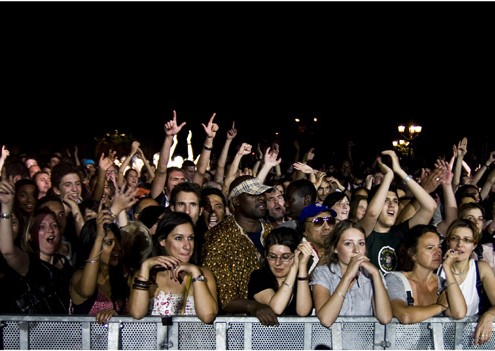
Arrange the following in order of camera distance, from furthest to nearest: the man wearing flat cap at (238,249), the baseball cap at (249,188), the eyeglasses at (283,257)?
the baseball cap at (249,188) < the man wearing flat cap at (238,249) < the eyeglasses at (283,257)

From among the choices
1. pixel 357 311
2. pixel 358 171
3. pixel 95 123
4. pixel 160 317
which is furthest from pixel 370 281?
pixel 95 123

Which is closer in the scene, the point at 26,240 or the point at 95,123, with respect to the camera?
the point at 26,240

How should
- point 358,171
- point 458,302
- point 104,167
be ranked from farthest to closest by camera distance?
Answer: point 358,171, point 104,167, point 458,302

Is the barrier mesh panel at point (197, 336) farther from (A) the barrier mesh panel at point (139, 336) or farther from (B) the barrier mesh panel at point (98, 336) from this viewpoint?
(B) the barrier mesh panel at point (98, 336)

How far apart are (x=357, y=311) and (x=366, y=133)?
44350 millimetres

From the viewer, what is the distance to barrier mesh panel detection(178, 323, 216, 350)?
4387mm

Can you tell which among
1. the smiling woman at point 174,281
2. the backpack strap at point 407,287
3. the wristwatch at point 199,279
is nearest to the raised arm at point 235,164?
the smiling woman at point 174,281

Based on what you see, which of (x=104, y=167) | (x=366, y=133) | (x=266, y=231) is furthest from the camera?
(x=366, y=133)

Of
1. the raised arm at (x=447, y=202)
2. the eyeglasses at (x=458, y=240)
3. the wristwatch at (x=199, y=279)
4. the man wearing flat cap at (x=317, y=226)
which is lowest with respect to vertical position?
the wristwatch at (x=199, y=279)

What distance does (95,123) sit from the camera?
2912cm

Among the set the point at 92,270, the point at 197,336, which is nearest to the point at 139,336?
the point at 197,336

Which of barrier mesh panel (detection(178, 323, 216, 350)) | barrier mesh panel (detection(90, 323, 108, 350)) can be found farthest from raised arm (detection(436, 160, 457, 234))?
barrier mesh panel (detection(90, 323, 108, 350))

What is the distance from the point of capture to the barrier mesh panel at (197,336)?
173 inches

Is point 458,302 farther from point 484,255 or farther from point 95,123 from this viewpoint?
point 95,123
